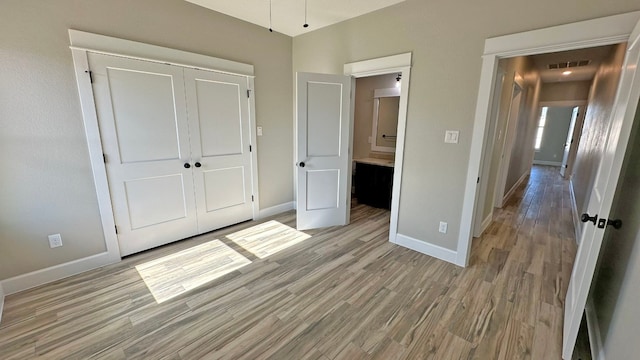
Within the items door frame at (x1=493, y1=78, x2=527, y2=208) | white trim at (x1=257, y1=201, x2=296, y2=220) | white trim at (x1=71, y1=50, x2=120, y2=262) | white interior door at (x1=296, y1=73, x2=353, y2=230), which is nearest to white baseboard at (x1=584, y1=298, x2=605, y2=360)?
door frame at (x1=493, y1=78, x2=527, y2=208)

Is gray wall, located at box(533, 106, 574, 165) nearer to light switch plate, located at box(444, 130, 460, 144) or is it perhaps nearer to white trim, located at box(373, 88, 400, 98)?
white trim, located at box(373, 88, 400, 98)

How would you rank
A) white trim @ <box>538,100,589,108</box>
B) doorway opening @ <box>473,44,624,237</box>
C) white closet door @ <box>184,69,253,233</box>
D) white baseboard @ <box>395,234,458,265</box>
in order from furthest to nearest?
white trim @ <box>538,100,589,108</box> < doorway opening @ <box>473,44,624,237</box> < white closet door @ <box>184,69,253,233</box> < white baseboard @ <box>395,234,458,265</box>

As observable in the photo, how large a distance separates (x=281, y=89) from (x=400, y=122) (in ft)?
6.24

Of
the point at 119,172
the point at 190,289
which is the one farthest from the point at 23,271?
the point at 190,289

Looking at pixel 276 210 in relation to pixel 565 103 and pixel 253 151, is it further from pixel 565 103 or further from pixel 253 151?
pixel 565 103

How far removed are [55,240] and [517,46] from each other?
4346mm

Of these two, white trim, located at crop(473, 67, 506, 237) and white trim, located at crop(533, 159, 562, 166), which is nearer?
white trim, located at crop(473, 67, 506, 237)

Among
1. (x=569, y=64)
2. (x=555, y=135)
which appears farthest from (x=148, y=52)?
(x=555, y=135)

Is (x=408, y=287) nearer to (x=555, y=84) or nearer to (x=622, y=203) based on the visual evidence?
(x=622, y=203)

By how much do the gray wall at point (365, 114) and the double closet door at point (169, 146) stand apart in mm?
2401

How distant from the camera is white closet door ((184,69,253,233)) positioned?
9.84 feet

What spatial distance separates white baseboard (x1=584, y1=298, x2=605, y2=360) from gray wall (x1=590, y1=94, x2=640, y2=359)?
36mm

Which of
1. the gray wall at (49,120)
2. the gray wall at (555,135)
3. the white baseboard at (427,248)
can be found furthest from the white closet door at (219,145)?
the gray wall at (555,135)

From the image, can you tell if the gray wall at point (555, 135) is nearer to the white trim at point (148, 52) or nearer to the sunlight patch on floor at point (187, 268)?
the white trim at point (148, 52)
